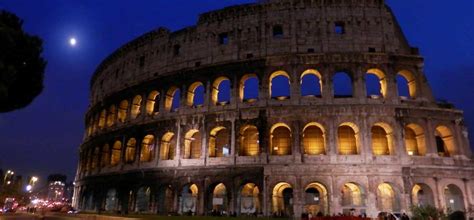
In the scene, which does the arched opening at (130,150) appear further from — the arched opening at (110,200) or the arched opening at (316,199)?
the arched opening at (316,199)

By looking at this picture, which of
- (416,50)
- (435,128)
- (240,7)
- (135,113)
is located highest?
(240,7)

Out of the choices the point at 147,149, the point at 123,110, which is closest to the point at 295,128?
the point at 147,149

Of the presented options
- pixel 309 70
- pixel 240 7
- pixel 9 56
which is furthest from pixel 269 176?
pixel 9 56

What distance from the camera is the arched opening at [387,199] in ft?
69.0

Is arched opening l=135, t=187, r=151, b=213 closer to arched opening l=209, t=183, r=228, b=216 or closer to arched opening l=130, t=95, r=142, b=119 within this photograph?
arched opening l=209, t=183, r=228, b=216

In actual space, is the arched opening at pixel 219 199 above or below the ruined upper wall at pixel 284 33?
below

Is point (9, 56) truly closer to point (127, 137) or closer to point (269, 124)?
point (269, 124)

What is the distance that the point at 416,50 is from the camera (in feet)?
83.4

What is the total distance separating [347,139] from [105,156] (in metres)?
21.6

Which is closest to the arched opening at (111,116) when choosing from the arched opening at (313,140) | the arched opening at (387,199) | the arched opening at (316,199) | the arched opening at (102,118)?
the arched opening at (102,118)

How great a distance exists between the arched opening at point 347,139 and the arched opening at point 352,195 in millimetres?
2122

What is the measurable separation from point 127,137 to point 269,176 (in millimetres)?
13403

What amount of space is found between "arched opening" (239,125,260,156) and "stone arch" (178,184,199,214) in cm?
434

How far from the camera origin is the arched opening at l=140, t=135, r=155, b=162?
2807 cm
